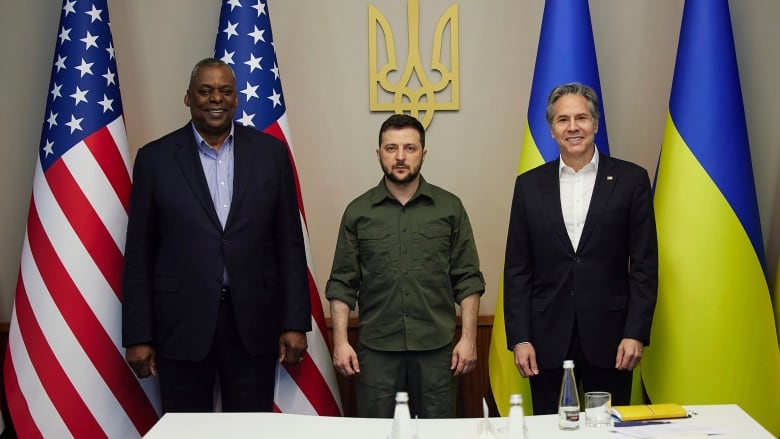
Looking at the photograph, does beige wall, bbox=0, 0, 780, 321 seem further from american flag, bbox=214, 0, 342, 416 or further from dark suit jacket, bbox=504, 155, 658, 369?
dark suit jacket, bbox=504, 155, 658, 369

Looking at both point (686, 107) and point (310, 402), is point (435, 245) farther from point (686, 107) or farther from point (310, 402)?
point (686, 107)

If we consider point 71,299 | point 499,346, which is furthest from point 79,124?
point 499,346

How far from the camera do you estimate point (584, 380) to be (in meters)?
2.90

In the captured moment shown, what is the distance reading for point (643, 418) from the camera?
2.19 meters

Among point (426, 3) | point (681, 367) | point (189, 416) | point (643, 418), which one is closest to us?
point (643, 418)

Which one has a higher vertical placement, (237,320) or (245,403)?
(237,320)

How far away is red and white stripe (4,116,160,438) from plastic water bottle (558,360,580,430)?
5.75ft

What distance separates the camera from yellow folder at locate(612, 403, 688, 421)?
2.20m

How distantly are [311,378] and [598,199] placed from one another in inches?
49.3

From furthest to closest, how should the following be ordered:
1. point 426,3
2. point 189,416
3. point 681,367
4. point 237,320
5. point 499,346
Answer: point 426,3
point 499,346
point 681,367
point 237,320
point 189,416

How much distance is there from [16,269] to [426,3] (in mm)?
2090

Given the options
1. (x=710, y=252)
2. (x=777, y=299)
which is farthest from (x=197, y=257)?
(x=777, y=299)

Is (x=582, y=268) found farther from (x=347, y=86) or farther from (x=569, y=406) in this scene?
(x=347, y=86)

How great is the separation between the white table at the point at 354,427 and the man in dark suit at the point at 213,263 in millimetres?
665
